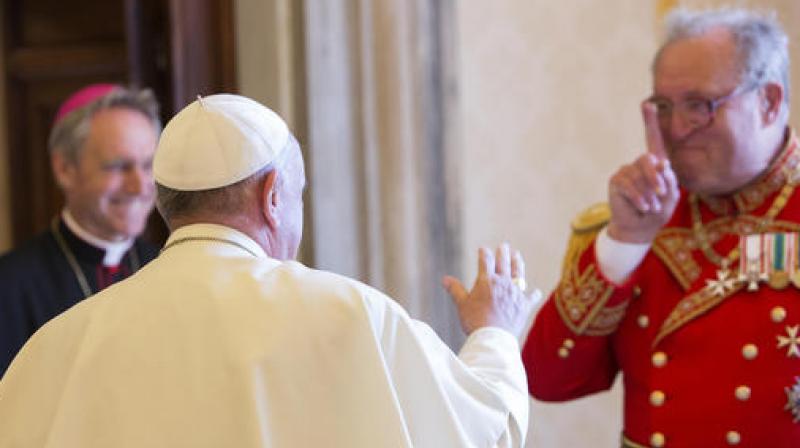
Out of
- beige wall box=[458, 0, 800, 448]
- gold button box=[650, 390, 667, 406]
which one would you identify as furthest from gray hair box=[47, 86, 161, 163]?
gold button box=[650, 390, 667, 406]

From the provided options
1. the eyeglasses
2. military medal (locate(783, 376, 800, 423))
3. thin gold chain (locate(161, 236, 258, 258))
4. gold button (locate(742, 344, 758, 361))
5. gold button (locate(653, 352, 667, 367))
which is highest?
the eyeglasses

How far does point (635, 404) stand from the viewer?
125 inches

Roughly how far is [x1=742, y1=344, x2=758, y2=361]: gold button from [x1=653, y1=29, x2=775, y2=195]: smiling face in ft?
1.11

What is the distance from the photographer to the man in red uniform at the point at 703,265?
2.98 meters

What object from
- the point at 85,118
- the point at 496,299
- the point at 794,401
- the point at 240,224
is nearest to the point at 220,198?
the point at 240,224

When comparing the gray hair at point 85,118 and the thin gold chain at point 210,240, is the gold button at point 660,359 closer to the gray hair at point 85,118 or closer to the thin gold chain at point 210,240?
the thin gold chain at point 210,240

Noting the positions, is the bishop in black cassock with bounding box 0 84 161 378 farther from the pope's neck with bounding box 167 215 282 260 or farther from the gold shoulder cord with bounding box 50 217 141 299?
the pope's neck with bounding box 167 215 282 260

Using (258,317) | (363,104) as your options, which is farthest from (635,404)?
(363,104)

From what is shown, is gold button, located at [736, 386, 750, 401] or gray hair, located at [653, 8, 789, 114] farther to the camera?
gray hair, located at [653, 8, 789, 114]

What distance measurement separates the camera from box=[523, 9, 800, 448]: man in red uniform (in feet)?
9.77

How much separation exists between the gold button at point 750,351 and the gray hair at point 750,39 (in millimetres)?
521

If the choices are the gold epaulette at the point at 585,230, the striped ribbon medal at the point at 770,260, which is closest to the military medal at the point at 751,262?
the striped ribbon medal at the point at 770,260

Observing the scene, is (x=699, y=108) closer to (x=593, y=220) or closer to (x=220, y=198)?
(x=593, y=220)

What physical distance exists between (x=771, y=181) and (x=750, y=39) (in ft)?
0.99
